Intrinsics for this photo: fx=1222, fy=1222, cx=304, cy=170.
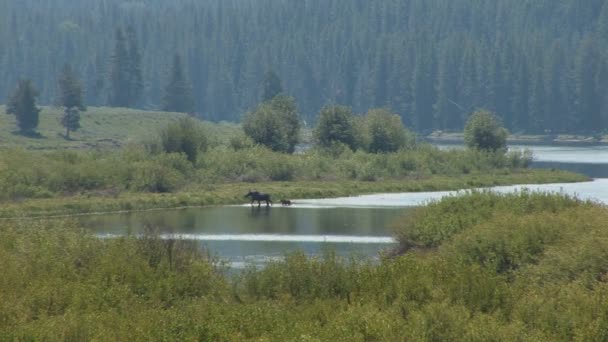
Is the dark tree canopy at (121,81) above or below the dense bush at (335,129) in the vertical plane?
above

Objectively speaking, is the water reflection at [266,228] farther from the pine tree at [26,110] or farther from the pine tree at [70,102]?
the pine tree at [70,102]

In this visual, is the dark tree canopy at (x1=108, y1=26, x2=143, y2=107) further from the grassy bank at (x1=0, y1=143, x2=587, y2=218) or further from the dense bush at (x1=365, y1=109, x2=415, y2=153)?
the grassy bank at (x1=0, y1=143, x2=587, y2=218)

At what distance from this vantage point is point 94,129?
152 metres

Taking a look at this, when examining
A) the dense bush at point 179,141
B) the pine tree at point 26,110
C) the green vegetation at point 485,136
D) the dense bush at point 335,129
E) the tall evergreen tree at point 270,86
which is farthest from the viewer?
the tall evergreen tree at point 270,86

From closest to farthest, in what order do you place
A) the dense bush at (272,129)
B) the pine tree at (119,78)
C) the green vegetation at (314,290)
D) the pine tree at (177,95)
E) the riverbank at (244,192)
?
the green vegetation at (314,290)
the riverbank at (244,192)
the dense bush at (272,129)
the pine tree at (119,78)
the pine tree at (177,95)

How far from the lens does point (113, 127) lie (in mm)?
155250

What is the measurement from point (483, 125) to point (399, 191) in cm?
2774

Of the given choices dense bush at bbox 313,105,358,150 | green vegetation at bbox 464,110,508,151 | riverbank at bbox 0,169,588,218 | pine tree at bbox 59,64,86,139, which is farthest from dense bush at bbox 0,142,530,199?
pine tree at bbox 59,64,86,139

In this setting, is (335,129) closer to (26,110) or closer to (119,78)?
(26,110)

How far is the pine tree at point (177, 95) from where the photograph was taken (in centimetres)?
19662

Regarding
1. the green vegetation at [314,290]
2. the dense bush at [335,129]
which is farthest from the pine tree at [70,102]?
the green vegetation at [314,290]

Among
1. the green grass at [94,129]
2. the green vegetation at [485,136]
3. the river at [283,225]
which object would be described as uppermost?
the green grass at [94,129]

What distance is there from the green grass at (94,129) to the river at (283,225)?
1910 inches

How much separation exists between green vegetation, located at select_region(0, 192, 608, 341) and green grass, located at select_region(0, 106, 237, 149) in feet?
301
